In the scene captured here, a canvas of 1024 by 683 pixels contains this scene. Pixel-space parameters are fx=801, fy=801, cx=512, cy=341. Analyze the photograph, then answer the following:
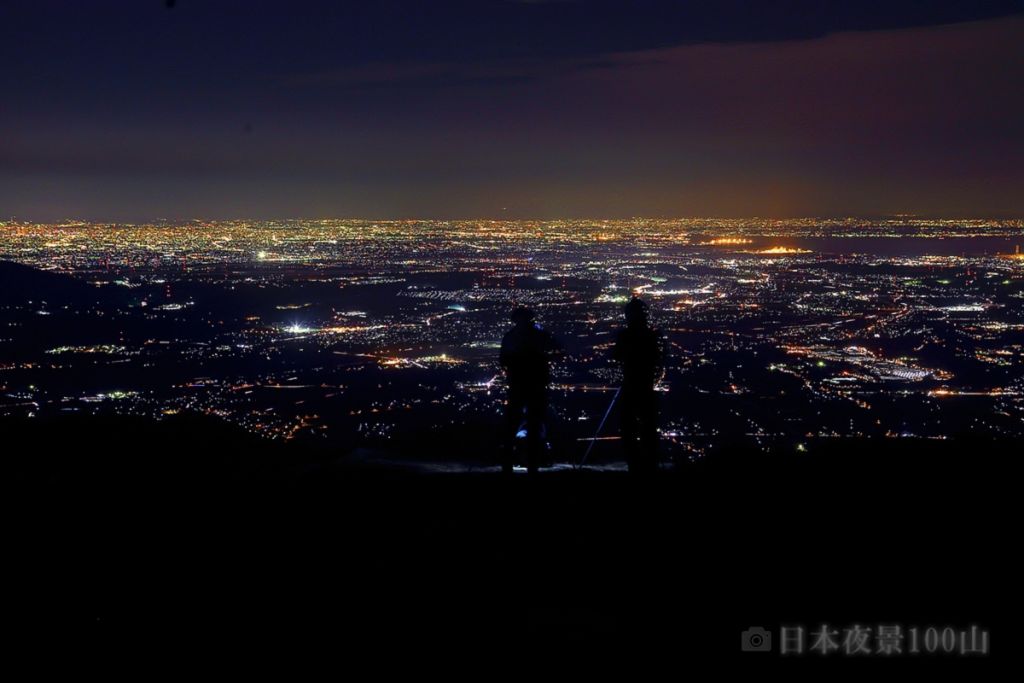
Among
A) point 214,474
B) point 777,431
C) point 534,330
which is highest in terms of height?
point 534,330

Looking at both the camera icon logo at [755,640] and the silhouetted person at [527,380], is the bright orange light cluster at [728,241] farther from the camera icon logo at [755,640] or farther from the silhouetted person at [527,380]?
the camera icon logo at [755,640]

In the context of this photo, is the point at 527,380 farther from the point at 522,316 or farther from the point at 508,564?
the point at 508,564

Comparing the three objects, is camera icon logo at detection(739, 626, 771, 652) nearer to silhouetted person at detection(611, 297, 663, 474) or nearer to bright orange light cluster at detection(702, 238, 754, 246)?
silhouetted person at detection(611, 297, 663, 474)

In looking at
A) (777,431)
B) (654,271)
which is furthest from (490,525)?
(654,271)

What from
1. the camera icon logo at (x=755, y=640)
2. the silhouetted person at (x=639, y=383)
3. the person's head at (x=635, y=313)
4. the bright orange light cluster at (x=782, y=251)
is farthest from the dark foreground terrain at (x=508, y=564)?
the bright orange light cluster at (x=782, y=251)

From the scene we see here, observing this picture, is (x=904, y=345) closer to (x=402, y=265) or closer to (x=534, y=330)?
(x=534, y=330)

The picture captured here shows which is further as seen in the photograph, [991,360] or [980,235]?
[980,235]

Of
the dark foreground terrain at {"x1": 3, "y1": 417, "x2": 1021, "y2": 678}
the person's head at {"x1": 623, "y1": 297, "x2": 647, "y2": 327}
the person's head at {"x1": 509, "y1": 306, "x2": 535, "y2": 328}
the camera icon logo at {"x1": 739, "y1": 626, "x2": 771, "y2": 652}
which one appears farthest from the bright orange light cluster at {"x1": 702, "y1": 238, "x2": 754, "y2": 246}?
the camera icon logo at {"x1": 739, "y1": 626, "x2": 771, "y2": 652}
